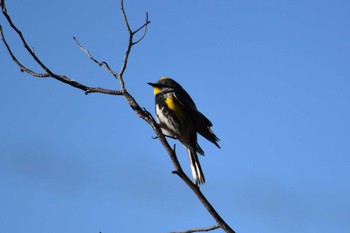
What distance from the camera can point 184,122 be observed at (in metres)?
7.20

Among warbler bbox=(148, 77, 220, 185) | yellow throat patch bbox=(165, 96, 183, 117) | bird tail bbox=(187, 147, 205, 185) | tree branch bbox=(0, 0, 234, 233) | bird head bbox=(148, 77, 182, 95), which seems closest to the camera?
tree branch bbox=(0, 0, 234, 233)

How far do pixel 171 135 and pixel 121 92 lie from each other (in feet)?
10.5

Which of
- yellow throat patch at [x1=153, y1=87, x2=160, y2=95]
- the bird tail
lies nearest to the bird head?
yellow throat patch at [x1=153, y1=87, x2=160, y2=95]

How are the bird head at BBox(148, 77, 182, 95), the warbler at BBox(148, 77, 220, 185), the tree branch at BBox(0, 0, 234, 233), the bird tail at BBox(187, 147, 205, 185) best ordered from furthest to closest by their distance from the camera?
1. the bird head at BBox(148, 77, 182, 95)
2. the warbler at BBox(148, 77, 220, 185)
3. the bird tail at BBox(187, 147, 205, 185)
4. the tree branch at BBox(0, 0, 234, 233)

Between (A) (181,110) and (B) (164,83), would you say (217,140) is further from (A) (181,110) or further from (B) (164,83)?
(B) (164,83)

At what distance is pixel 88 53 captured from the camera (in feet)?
16.3

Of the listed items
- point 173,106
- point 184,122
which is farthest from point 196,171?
point 173,106

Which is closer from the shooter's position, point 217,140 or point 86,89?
point 86,89

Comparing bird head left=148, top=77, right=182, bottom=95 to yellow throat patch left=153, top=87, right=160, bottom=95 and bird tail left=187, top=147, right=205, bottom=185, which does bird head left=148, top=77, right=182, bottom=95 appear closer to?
yellow throat patch left=153, top=87, right=160, bottom=95

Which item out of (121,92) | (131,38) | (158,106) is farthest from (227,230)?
(158,106)

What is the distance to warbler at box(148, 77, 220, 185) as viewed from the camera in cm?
679

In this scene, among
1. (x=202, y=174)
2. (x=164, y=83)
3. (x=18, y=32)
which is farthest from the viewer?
(x=164, y=83)

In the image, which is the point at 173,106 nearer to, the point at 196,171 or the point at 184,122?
the point at 184,122

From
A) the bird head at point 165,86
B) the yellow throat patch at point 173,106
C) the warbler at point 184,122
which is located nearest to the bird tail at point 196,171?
the warbler at point 184,122
